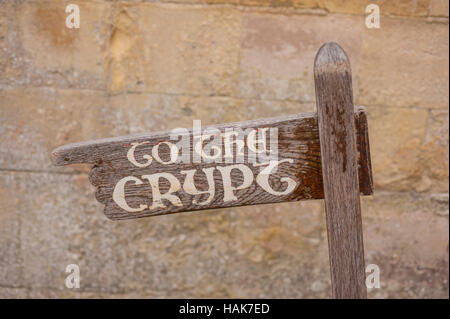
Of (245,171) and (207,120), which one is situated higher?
(207,120)

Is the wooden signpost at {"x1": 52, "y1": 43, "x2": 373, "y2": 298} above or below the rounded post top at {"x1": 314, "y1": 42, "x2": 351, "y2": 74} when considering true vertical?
below

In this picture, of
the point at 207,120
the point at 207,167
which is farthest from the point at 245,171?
the point at 207,120

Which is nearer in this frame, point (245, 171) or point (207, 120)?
point (245, 171)

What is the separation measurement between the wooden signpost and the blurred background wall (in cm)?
70

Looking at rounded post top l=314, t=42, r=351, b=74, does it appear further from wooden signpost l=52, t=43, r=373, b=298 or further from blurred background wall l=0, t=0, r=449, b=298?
blurred background wall l=0, t=0, r=449, b=298

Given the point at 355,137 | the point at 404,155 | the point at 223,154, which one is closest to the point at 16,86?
the point at 223,154

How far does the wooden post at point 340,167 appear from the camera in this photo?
76 cm

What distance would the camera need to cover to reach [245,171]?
0.83m

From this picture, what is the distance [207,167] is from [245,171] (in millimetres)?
81

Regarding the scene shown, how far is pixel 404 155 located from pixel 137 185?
45.0 inches

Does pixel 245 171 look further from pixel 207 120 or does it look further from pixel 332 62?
pixel 207 120

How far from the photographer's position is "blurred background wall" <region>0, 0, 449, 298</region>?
1.47 meters

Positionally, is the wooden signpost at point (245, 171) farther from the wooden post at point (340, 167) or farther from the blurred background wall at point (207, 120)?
the blurred background wall at point (207, 120)

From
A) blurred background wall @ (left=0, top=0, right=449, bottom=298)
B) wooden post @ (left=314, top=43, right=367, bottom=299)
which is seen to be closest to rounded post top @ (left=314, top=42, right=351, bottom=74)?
wooden post @ (left=314, top=43, right=367, bottom=299)
